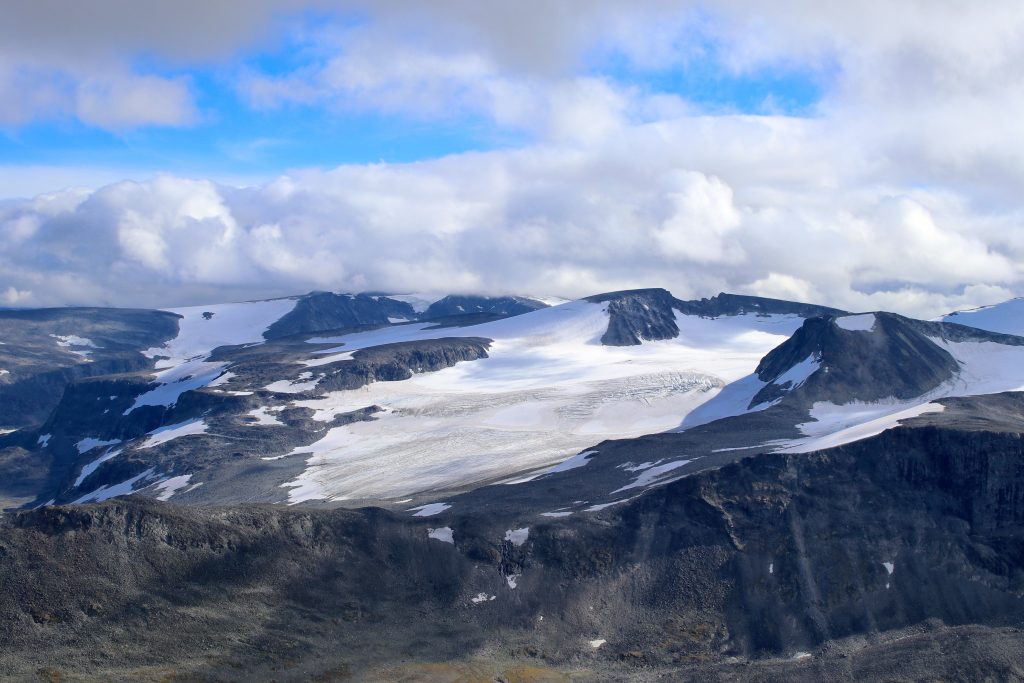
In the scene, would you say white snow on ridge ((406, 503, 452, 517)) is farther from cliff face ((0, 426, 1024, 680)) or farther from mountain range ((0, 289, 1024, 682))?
cliff face ((0, 426, 1024, 680))

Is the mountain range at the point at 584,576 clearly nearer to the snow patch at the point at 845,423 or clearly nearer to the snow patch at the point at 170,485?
the snow patch at the point at 845,423

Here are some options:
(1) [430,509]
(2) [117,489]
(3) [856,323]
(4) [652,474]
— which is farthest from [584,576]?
(3) [856,323]

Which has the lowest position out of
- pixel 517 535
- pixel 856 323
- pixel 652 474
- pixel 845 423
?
pixel 517 535

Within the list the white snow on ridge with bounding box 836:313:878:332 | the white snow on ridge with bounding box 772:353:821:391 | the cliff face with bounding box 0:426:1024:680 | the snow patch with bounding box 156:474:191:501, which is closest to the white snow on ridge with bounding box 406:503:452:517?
the cliff face with bounding box 0:426:1024:680

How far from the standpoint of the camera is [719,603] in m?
85.0

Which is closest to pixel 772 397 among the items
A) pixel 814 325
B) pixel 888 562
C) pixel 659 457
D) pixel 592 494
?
pixel 814 325

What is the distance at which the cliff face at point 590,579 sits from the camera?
73062mm

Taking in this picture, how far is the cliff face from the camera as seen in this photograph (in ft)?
240

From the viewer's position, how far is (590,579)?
87375 millimetres

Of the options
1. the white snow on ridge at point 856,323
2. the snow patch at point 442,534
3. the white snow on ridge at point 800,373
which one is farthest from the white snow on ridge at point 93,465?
the white snow on ridge at point 856,323

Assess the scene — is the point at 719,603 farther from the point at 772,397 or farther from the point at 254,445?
the point at 254,445

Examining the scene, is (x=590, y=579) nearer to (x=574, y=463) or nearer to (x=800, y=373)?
(x=574, y=463)

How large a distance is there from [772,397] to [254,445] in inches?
3404

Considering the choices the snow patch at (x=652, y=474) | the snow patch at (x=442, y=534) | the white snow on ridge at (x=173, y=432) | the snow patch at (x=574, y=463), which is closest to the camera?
the snow patch at (x=442, y=534)
